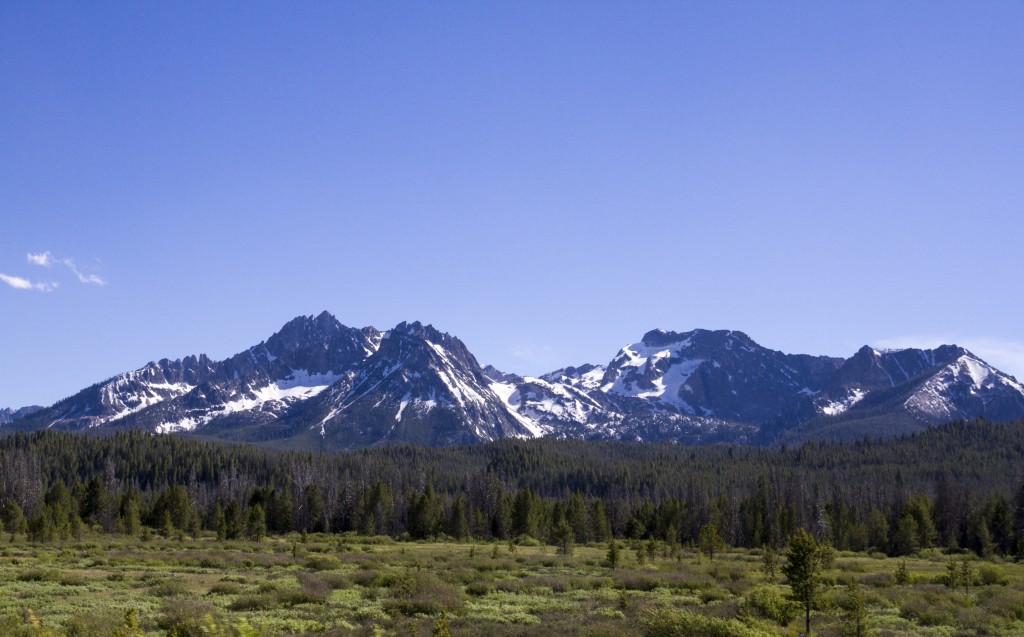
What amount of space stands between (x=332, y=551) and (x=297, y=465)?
349 ft

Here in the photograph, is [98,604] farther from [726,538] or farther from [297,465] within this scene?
[297,465]

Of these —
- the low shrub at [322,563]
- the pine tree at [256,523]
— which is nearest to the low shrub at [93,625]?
the low shrub at [322,563]

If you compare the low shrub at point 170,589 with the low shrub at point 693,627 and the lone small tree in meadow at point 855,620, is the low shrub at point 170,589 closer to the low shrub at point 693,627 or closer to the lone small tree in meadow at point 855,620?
the low shrub at point 693,627

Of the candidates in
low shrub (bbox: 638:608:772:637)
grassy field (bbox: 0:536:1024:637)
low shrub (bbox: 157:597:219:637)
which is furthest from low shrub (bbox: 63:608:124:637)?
low shrub (bbox: 638:608:772:637)

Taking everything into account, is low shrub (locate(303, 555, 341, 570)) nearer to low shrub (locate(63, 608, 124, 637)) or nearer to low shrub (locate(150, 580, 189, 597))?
low shrub (locate(150, 580, 189, 597))

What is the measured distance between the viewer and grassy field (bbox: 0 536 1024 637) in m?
30.5

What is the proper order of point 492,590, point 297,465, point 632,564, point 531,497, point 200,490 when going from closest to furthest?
1. point 492,590
2. point 632,564
3. point 531,497
4. point 200,490
5. point 297,465

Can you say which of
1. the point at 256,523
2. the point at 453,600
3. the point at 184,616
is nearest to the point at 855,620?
the point at 453,600

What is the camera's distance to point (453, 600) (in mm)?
38750

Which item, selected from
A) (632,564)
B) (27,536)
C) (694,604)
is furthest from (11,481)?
(694,604)

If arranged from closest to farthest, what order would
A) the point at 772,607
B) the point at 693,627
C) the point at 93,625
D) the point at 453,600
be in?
1. the point at 693,627
2. the point at 93,625
3. the point at 772,607
4. the point at 453,600

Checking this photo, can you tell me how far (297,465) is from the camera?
182 meters

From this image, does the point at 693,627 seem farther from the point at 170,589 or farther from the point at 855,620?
the point at 170,589

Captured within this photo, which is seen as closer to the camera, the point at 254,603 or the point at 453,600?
the point at 254,603
